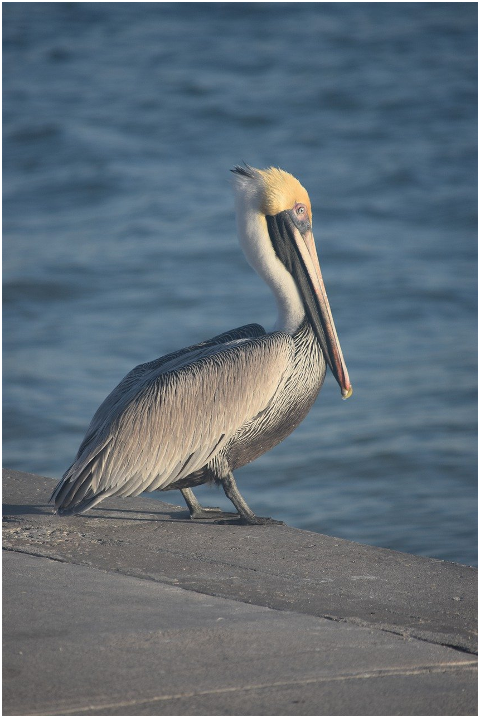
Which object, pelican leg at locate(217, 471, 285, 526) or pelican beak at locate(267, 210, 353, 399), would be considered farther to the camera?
pelican beak at locate(267, 210, 353, 399)

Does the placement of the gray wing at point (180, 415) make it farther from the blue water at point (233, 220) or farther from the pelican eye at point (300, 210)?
the blue water at point (233, 220)

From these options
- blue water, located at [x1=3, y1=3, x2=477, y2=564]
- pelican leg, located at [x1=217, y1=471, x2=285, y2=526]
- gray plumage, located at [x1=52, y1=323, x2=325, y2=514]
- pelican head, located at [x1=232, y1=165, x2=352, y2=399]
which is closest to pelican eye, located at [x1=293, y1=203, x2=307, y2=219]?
pelican head, located at [x1=232, y1=165, x2=352, y2=399]

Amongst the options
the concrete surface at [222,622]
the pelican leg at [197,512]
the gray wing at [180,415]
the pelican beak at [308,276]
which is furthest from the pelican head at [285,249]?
the concrete surface at [222,622]

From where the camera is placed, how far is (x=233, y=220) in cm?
1664

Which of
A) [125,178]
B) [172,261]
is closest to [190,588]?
[172,261]

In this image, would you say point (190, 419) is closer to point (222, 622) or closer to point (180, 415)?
point (180, 415)

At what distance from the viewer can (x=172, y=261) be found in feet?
51.9

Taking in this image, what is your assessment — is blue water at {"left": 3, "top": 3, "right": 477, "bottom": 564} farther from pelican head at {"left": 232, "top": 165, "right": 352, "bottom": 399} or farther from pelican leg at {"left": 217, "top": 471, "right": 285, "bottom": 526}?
pelican leg at {"left": 217, "top": 471, "right": 285, "bottom": 526}

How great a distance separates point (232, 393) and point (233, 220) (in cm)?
1196

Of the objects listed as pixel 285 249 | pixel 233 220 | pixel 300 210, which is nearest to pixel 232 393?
pixel 285 249

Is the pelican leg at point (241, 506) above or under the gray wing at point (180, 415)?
under

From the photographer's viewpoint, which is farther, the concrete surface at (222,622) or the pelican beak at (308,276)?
the pelican beak at (308,276)

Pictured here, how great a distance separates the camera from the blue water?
9.18 meters

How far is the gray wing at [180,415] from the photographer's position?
15.5 feet
